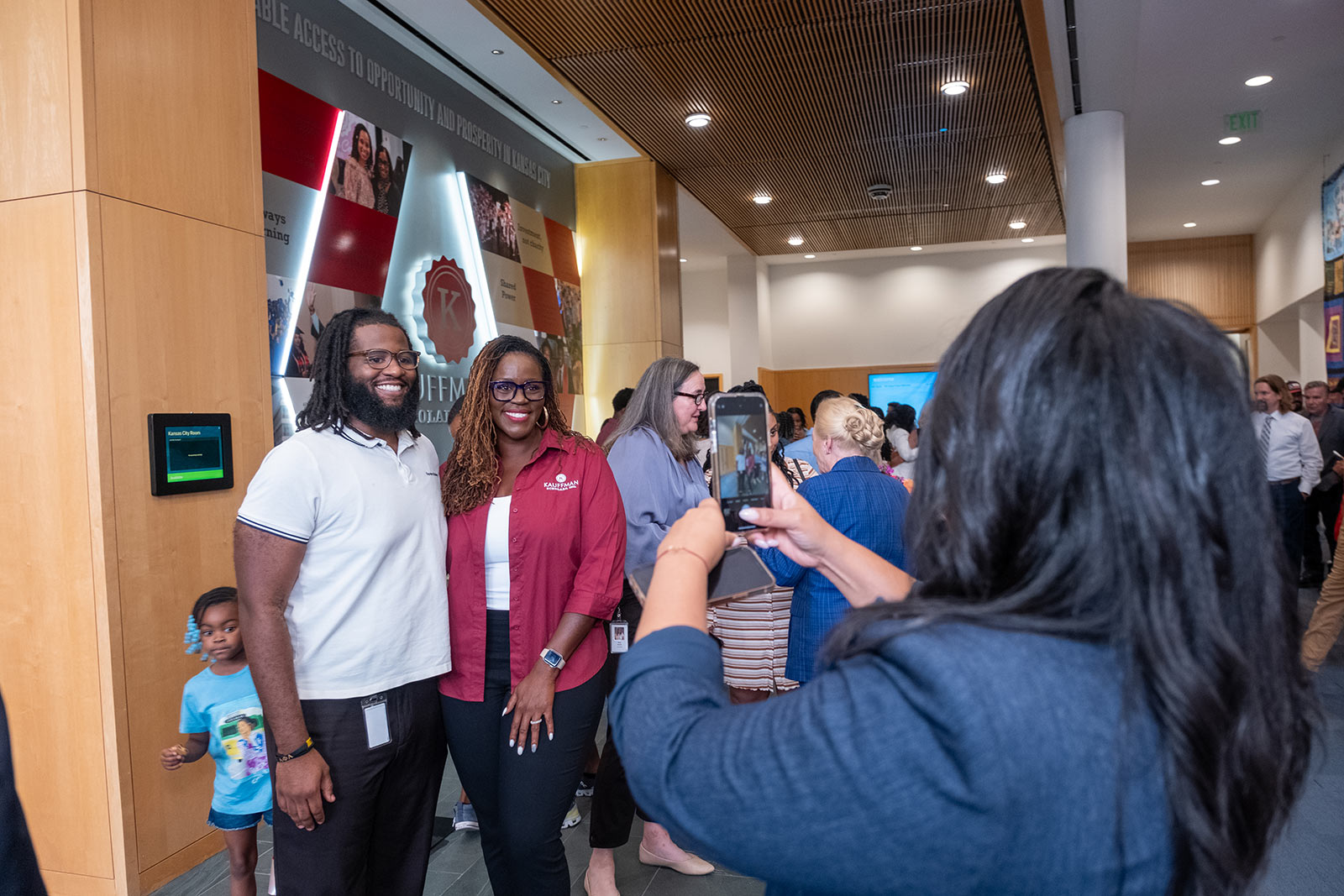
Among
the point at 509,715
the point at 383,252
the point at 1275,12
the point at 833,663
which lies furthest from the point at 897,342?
the point at 833,663

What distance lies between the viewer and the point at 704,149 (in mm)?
7395

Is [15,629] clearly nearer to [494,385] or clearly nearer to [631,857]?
[494,385]

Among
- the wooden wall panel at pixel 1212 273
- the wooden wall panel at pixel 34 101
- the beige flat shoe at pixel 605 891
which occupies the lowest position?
the beige flat shoe at pixel 605 891

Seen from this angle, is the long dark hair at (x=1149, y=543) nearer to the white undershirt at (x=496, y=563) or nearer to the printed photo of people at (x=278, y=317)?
the white undershirt at (x=496, y=563)

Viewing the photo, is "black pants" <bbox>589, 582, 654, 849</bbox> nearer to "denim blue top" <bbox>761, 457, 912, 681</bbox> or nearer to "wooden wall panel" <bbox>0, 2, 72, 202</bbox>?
"denim blue top" <bbox>761, 457, 912, 681</bbox>

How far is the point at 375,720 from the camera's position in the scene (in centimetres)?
190

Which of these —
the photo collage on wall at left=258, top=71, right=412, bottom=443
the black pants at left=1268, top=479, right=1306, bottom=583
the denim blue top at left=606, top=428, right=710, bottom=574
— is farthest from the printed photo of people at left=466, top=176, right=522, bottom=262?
the black pants at left=1268, top=479, right=1306, bottom=583

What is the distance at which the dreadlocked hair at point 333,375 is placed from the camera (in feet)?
6.54

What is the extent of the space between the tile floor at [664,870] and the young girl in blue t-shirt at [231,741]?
1.42 feet

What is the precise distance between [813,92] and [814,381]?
26.8 ft

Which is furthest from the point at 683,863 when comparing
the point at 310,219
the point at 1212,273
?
the point at 1212,273

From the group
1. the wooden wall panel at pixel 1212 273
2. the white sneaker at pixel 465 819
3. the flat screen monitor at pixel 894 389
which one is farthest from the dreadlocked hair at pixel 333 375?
the wooden wall panel at pixel 1212 273

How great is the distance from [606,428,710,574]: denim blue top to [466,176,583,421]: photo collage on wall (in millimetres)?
3136

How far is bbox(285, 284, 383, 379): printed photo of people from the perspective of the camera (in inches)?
167
